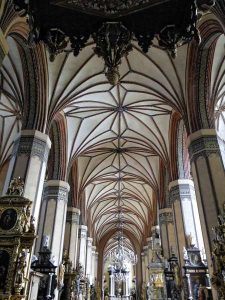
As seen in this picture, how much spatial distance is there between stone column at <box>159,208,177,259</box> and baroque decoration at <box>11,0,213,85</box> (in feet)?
51.7

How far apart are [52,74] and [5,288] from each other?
907 cm

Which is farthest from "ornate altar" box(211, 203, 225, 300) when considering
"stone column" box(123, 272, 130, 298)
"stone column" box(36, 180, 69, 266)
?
"stone column" box(123, 272, 130, 298)

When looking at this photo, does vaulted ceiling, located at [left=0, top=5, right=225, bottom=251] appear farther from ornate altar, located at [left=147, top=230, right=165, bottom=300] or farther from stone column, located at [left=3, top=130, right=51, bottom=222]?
ornate altar, located at [left=147, top=230, right=165, bottom=300]

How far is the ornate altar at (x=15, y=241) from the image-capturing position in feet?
27.2

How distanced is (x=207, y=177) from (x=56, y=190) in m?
8.13

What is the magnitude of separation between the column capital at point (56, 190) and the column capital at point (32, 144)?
3740 mm

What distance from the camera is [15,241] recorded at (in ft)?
29.0

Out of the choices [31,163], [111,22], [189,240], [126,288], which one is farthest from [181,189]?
[126,288]

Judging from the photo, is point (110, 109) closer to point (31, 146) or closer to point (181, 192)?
point (181, 192)

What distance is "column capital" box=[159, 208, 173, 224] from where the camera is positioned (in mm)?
19256

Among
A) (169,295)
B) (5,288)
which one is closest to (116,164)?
(169,295)

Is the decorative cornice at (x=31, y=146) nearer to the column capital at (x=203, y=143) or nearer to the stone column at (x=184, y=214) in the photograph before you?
the column capital at (x=203, y=143)

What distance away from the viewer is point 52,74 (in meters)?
13.5

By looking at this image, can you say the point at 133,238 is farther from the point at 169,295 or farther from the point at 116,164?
the point at 169,295
